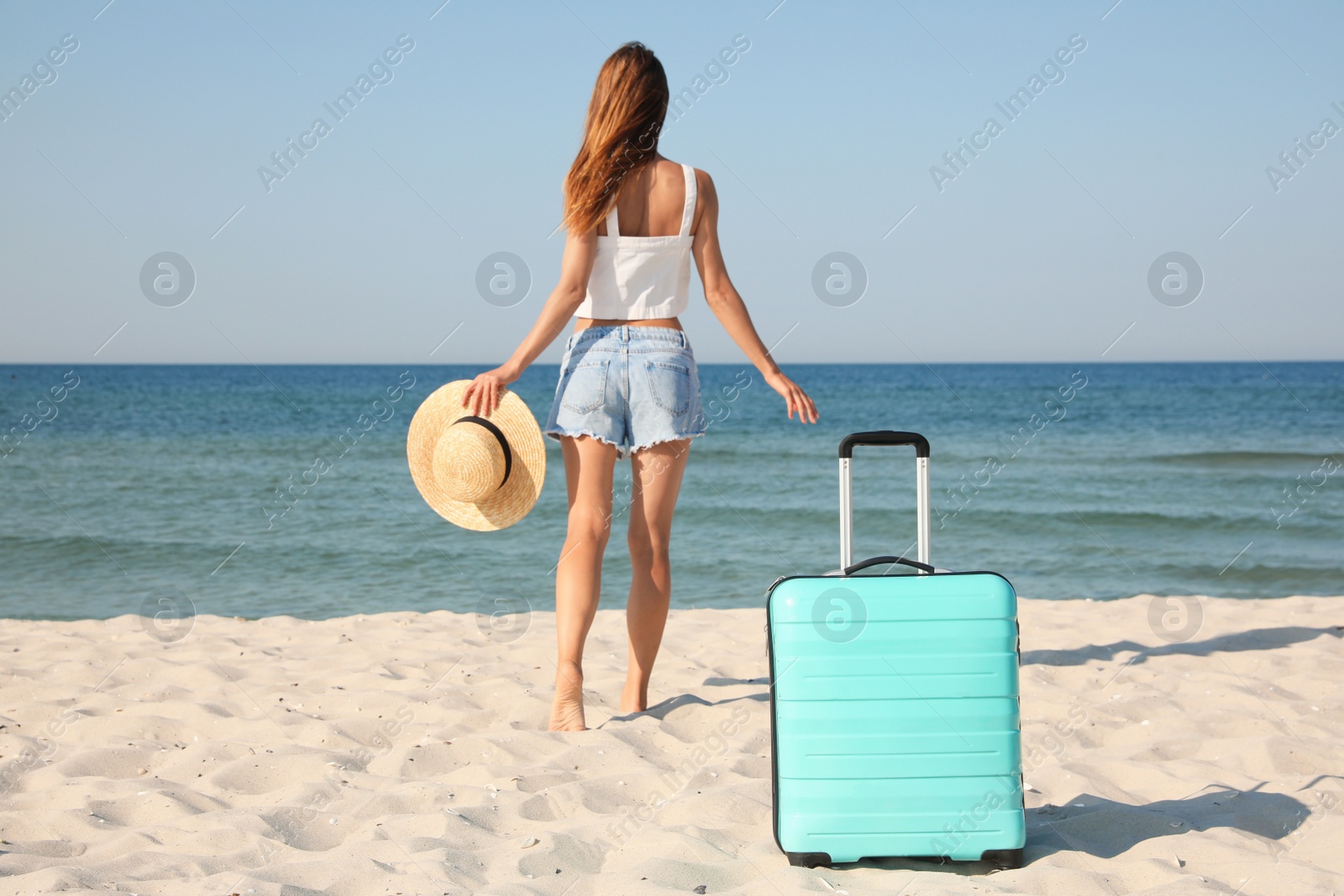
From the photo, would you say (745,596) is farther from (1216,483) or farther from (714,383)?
(714,383)

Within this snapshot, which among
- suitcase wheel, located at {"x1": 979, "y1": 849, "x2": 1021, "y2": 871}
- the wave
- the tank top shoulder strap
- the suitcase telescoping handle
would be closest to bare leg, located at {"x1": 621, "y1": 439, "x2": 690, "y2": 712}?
the tank top shoulder strap

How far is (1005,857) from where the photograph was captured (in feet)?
7.35

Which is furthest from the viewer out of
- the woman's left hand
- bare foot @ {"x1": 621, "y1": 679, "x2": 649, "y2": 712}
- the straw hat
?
bare foot @ {"x1": 621, "y1": 679, "x2": 649, "y2": 712}

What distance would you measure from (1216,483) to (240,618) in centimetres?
1176

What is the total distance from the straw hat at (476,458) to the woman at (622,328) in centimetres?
18

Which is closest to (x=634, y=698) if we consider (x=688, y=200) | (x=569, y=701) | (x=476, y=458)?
(x=569, y=701)

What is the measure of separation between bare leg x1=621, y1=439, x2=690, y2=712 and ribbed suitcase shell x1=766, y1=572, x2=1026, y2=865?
1.00 meters

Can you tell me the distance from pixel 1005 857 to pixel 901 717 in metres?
0.40

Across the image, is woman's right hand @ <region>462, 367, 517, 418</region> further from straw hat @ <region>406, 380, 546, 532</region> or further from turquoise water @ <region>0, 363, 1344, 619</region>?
turquoise water @ <region>0, 363, 1344, 619</region>

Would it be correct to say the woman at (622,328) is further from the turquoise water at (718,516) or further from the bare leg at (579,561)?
the turquoise water at (718,516)

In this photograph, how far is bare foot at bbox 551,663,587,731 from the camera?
324 centimetres

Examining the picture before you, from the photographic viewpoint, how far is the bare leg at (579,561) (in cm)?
315

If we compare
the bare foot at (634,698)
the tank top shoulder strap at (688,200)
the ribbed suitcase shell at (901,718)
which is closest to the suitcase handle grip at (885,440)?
the ribbed suitcase shell at (901,718)

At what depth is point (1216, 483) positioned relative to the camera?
12.7 m
